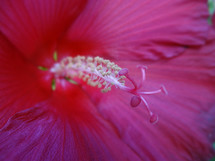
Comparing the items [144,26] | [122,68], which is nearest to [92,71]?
[122,68]

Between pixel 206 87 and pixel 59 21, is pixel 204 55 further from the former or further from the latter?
pixel 59 21

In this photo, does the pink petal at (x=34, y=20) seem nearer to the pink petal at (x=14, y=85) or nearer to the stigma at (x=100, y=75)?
the pink petal at (x=14, y=85)

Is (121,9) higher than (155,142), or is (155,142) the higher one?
(121,9)

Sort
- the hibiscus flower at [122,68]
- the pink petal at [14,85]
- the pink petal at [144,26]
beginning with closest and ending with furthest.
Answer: the pink petal at [14,85] → the hibiscus flower at [122,68] → the pink petal at [144,26]

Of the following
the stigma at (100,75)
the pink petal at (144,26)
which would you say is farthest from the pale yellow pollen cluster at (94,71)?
the pink petal at (144,26)

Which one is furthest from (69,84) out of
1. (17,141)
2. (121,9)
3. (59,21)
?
(17,141)
